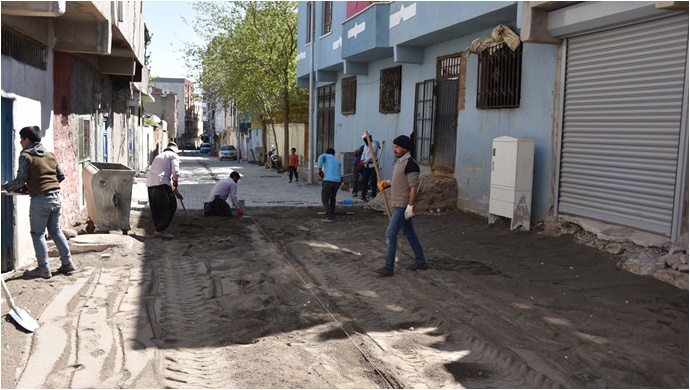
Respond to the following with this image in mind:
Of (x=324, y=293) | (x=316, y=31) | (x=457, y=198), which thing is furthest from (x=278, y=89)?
(x=324, y=293)

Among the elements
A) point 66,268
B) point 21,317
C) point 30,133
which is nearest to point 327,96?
point 66,268

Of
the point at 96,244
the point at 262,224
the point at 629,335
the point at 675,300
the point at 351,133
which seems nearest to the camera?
the point at 629,335

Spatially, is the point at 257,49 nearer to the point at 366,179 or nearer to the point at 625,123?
the point at 366,179

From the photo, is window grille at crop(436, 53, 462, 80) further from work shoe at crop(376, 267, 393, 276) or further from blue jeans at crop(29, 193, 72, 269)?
blue jeans at crop(29, 193, 72, 269)

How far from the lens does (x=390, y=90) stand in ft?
60.2

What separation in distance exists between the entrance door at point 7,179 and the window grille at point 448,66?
28.9ft

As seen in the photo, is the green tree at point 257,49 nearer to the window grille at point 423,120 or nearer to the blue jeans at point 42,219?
the window grille at point 423,120

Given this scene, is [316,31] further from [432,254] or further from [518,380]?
[518,380]

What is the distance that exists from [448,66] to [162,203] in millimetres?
7070

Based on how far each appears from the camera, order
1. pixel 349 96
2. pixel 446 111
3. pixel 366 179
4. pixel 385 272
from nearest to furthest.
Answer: pixel 385 272 → pixel 446 111 → pixel 366 179 → pixel 349 96

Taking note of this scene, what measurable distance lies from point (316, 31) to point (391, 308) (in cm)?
1813

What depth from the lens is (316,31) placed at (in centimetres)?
2353

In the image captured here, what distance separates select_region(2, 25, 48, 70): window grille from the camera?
8.56 m

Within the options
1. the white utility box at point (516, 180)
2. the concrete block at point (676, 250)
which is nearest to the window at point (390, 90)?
the white utility box at point (516, 180)
